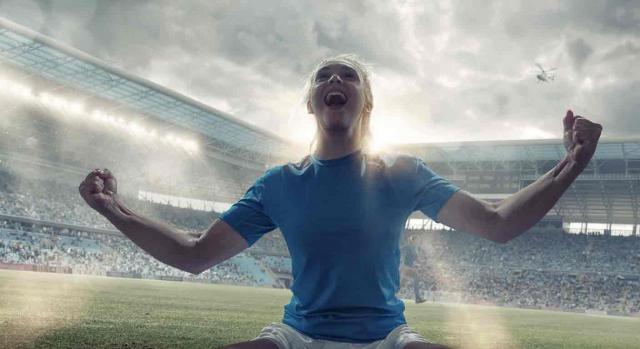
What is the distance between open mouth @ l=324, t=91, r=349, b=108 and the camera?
247 centimetres

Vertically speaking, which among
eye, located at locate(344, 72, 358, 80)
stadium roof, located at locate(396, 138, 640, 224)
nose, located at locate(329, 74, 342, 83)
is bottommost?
nose, located at locate(329, 74, 342, 83)

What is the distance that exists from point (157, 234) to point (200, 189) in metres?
55.1

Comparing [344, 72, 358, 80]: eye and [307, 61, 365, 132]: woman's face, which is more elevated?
[344, 72, 358, 80]: eye

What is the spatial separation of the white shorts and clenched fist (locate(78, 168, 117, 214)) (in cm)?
89

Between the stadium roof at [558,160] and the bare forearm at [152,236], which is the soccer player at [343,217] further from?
the stadium roof at [558,160]

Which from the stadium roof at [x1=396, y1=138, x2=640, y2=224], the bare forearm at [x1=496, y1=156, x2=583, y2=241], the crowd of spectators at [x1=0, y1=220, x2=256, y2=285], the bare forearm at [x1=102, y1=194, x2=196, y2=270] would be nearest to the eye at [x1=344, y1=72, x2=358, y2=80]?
the bare forearm at [x1=496, y1=156, x2=583, y2=241]

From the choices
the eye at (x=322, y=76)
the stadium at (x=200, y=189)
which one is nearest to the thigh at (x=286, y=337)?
the eye at (x=322, y=76)

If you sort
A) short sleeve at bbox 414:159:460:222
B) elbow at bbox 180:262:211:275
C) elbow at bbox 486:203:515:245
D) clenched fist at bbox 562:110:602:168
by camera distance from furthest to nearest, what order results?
Answer: elbow at bbox 180:262:211:275, short sleeve at bbox 414:159:460:222, elbow at bbox 486:203:515:245, clenched fist at bbox 562:110:602:168

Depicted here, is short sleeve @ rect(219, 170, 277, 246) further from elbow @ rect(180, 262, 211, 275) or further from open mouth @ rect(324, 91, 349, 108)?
open mouth @ rect(324, 91, 349, 108)

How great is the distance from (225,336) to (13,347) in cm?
289

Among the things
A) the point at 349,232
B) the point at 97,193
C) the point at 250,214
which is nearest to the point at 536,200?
the point at 349,232

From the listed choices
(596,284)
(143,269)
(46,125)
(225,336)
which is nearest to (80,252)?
(143,269)

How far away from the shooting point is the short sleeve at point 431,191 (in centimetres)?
238

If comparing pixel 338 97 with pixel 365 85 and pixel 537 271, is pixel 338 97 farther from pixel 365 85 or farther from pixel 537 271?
pixel 537 271
